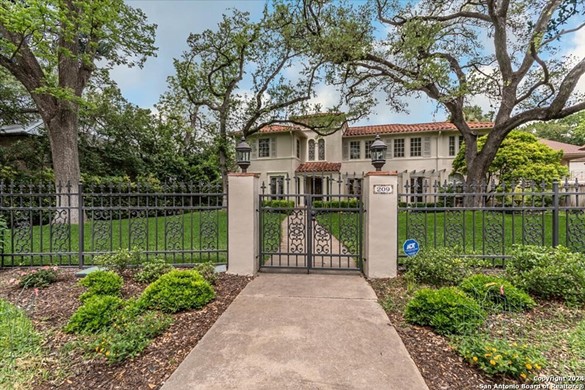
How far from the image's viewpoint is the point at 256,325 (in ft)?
10.5

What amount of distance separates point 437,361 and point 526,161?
15.0 m

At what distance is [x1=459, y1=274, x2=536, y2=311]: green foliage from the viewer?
350cm

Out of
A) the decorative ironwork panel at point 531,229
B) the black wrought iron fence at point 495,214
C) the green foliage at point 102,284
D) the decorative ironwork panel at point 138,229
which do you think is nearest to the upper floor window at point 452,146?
the black wrought iron fence at point 495,214

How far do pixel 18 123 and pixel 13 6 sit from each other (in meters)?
11.2

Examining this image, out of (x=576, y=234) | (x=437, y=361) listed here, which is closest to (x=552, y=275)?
(x=437, y=361)

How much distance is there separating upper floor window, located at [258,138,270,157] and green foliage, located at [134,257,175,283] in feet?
54.4

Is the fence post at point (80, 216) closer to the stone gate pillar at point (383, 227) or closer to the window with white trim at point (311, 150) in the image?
the stone gate pillar at point (383, 227)

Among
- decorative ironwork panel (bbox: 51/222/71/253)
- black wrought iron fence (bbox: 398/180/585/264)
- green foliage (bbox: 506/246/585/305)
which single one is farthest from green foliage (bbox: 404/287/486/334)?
decorative ironwork panel (bbox: 51/222/71/253)

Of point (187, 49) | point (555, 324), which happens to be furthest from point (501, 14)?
point (187, 49)

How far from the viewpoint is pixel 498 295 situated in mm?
3604

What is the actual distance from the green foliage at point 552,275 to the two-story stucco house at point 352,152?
14.8 metres

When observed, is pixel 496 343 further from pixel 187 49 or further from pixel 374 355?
pixel 187 49

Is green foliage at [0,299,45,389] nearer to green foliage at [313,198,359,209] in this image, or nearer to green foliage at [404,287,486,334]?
green foliage at [404,287,486,334]

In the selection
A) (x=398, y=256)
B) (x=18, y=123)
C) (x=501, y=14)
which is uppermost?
(x=501, y=14)
